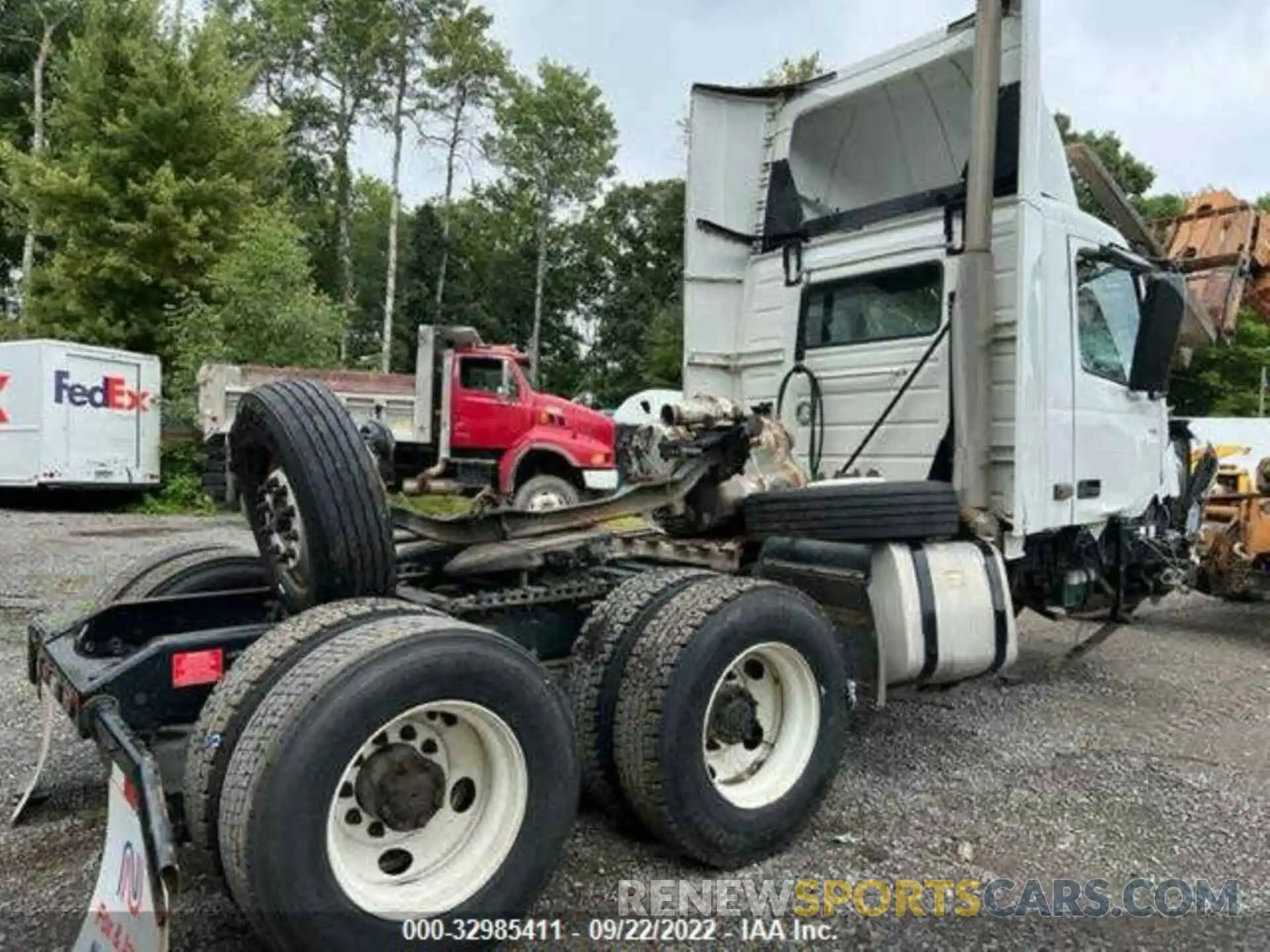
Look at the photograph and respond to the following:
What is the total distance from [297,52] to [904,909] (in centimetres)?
3726

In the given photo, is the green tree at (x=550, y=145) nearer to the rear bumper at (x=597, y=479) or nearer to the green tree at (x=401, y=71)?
the green tree at (x=401, y=71)

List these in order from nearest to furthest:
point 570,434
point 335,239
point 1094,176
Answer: point 1094,176 < point 570,434 < point 335,239

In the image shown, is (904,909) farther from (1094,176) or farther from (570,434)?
(570,434)

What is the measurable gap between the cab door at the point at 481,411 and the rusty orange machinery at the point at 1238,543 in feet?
32.3

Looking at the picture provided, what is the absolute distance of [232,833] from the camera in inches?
86.8

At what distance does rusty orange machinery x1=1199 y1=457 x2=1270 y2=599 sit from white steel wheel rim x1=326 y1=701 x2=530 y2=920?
6.57 metres

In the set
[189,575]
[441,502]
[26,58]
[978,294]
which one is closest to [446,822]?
[189,575]

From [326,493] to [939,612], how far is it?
2497 mm

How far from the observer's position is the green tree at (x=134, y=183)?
19.9 metres

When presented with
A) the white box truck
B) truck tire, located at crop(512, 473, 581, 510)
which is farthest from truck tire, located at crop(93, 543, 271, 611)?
the white box truck

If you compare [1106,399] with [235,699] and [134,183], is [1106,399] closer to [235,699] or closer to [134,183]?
[235,699]

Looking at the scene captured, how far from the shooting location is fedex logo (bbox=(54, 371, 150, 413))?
1537cm

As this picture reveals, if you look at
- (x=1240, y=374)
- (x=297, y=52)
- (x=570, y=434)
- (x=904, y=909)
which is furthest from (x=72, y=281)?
(x=1240, y=374)

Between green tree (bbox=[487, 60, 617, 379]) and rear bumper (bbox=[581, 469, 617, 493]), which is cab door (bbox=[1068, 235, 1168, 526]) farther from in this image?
green tree (bbox=[487, 60, 617, 379])
